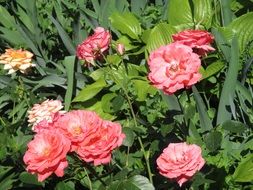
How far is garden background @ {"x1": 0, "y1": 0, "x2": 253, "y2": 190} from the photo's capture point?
4.79ft

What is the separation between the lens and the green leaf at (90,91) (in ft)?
6.53

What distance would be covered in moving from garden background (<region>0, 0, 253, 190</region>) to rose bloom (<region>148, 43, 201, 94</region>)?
3.2 inches

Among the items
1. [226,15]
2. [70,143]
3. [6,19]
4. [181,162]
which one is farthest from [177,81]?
[6,19]

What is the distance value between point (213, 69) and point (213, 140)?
56 centimetres

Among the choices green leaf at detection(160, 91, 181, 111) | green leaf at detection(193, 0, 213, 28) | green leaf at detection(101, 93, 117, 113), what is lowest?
green leaf at detection(101, 93, 117, 113)

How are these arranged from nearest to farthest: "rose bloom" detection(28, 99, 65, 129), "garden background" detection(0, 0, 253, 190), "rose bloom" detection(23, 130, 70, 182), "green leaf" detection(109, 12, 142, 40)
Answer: "rose bloom" detection(23, 130, 70, 182)
"garden background" detection(0, 0, 253, 190)
"rose bloom" detection(28, 99, 65, 129)
"green leaf" detection(109, 12, 142, 40)

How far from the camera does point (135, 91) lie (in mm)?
1831

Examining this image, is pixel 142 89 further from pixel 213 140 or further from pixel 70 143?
pixel 70 143

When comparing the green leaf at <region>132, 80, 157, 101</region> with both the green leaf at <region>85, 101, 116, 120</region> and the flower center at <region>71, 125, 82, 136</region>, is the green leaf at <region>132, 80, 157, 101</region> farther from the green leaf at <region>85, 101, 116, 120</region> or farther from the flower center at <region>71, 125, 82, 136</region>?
the flower center at <region>71, 125, 82, 136</region>

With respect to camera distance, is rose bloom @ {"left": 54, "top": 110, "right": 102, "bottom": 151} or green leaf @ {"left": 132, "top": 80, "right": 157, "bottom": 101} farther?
green leaf @ {"left": 132, "top": 80, "right": 157, "bottom": 101}

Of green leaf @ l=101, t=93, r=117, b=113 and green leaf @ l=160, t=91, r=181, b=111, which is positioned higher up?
green leaf @ l=160, t=91, r=181, b=111

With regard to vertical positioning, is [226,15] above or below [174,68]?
below

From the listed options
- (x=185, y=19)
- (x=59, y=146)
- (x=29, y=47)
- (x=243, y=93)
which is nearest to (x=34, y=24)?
(x=29, y=47)

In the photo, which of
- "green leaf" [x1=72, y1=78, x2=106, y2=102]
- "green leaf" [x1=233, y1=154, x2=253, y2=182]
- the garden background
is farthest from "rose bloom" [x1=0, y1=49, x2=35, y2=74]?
"green leaf" [x1=233, y1=154, x2=253, y2=182]
